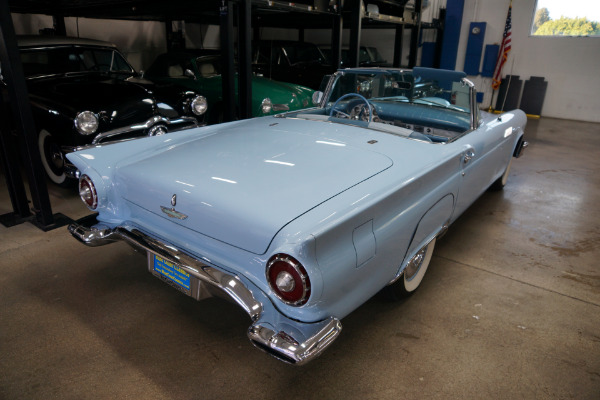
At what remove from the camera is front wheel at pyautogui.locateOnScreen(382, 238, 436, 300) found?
2.23m

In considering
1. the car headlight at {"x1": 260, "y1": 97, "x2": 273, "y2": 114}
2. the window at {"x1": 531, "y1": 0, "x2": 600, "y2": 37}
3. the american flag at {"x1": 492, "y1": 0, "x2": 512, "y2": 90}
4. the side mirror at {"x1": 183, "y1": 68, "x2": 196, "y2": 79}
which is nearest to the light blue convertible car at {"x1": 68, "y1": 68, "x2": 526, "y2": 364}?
the car headlight at {"x1": 260, "y1": 97, "x2": 273, "y2": 114}

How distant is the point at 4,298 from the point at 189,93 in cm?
278

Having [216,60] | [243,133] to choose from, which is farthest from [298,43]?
[243,133]

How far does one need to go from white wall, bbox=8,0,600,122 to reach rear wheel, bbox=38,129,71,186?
568 centimetres

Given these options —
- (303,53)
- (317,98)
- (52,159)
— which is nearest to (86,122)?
(52,159)

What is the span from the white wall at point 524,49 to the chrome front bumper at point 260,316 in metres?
8.75

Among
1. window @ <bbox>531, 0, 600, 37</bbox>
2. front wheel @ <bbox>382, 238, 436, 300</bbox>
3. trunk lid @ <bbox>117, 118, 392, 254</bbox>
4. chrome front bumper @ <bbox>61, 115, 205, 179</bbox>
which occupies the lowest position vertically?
front wheel @ <bbox>382, 238, 436, 300</bbox>

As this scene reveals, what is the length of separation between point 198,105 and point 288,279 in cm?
347

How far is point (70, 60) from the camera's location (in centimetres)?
468

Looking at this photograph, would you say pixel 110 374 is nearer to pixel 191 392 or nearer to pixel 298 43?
pixel 191 392

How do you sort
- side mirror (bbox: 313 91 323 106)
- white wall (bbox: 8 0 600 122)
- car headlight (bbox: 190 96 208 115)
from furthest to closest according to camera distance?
1. white wall (bbox: 8 0 600 122)
2. car headlight (bbox: 190 96 208 115)
3. side mirror (bbox: 313 91 323 106)

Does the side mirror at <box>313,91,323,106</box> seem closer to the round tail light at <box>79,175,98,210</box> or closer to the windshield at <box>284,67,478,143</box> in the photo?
the windshield at <box>284,67,478,143</box>

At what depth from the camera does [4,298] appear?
7.65ft

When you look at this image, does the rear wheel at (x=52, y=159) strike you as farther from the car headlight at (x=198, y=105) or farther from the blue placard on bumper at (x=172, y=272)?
the blue placard on bumper at (x=172, y=272)
